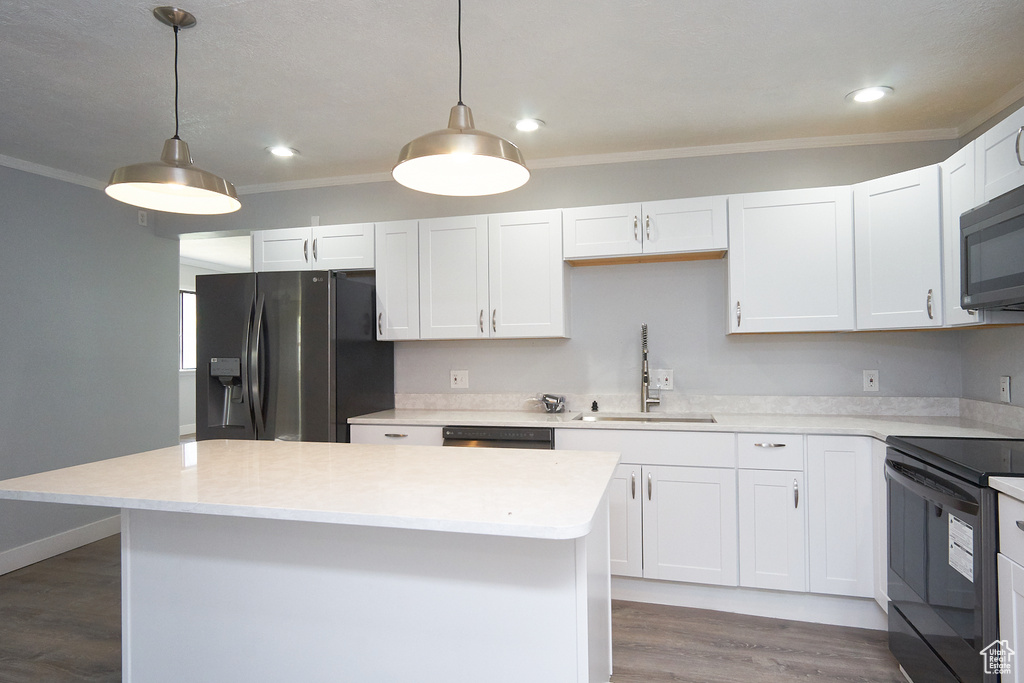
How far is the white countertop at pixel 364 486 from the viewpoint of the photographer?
1.27 m

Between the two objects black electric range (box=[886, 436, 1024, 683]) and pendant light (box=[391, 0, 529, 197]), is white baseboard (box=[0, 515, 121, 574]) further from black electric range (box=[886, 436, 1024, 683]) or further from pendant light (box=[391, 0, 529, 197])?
black electric range (box=[886, 436, 1024, 683])

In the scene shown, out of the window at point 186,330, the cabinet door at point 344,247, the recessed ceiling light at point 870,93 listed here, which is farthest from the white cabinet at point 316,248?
the window at point 186,330

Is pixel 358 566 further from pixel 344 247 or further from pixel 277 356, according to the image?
pixel 344 247

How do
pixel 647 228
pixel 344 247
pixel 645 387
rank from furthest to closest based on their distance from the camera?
pixel 344 247, pixel 645 387, pixel 647 228

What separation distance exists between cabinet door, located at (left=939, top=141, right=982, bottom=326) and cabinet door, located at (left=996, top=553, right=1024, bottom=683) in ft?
3.85

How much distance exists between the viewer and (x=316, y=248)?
369 centimetres

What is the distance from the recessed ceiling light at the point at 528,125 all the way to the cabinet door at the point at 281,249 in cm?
155

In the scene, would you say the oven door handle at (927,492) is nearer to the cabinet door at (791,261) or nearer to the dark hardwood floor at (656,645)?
the dark hardwood floor at (656,645)

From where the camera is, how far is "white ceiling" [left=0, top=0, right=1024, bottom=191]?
2064mm

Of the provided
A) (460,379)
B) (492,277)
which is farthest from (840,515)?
(460,379)

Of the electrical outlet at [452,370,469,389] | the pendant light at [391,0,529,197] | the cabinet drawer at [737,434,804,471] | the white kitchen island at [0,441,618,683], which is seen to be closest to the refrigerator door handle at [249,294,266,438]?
the electrical outlet at [452,370,469,389]

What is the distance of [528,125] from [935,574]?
8.56ft

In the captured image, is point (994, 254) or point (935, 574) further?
point (994, 254)

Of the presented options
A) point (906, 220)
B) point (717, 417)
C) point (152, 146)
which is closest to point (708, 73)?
point (906, 220)
